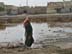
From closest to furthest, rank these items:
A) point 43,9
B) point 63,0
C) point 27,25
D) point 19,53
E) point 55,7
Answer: point 19,53
point 27,25
point 55,7
point 43,9
point 63,0

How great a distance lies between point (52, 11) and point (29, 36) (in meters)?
69.7

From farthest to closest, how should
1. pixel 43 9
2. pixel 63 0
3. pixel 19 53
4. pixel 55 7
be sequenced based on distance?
pixel 63 0 < pixel 43 9 < pixel 55 7 < pixel 19 53

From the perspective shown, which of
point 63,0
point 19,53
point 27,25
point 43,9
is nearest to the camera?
point 19,53

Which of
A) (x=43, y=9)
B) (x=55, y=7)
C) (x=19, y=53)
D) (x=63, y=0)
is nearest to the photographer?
(x=19, y=53)

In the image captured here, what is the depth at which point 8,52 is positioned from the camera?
1357 cm

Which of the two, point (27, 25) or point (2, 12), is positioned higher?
point (27, 25)

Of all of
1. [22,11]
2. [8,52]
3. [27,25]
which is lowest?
[22,11]

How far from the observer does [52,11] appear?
83.9 metres

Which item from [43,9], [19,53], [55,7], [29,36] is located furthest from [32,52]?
[43,9]

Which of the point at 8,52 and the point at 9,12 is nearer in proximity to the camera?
the point at 8,52

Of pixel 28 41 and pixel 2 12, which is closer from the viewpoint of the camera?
pixel 28 41

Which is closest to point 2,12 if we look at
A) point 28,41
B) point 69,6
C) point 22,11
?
Answer: point 22,11

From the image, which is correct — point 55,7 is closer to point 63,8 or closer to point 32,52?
point 63,8

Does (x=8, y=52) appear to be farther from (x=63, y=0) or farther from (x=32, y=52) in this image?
(x=63, y=0)
